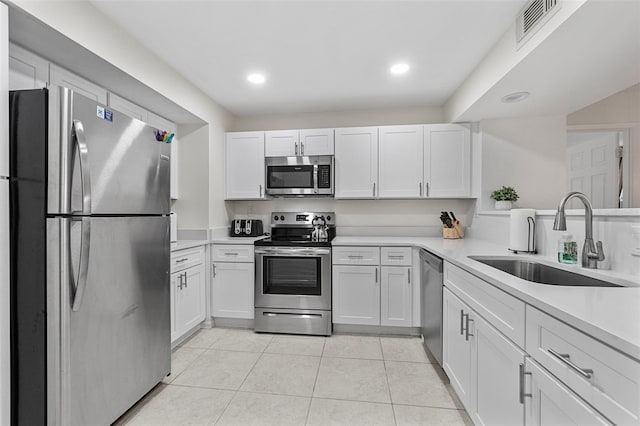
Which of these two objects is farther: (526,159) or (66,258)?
(526,159)

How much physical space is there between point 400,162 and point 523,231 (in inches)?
57.1

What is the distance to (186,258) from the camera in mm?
2838

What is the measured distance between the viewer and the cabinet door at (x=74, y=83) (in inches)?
75.2

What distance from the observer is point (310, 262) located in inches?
120

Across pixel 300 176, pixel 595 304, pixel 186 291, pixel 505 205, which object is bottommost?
pixel 186 291

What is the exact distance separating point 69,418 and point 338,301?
212 cm

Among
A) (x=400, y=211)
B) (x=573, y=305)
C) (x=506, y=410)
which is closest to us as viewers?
(x=573, y=305)

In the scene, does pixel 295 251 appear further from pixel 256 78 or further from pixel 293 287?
pixel 256 78

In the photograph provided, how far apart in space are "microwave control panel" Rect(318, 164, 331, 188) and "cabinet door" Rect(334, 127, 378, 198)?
10 centimetres

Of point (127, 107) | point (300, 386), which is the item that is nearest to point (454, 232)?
point (300, 386)

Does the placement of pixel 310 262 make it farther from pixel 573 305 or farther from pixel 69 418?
pixel 573 305

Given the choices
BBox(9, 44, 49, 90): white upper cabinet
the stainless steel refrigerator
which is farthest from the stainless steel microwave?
BBox(9, 44, 49, 90): white upper cabinet

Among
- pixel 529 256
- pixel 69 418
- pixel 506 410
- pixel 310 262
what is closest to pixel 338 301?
pixel 310 262

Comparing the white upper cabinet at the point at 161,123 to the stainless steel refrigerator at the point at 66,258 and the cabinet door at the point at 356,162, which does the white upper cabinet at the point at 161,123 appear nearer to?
the stainless steel refrigerator at the point at 66,258
